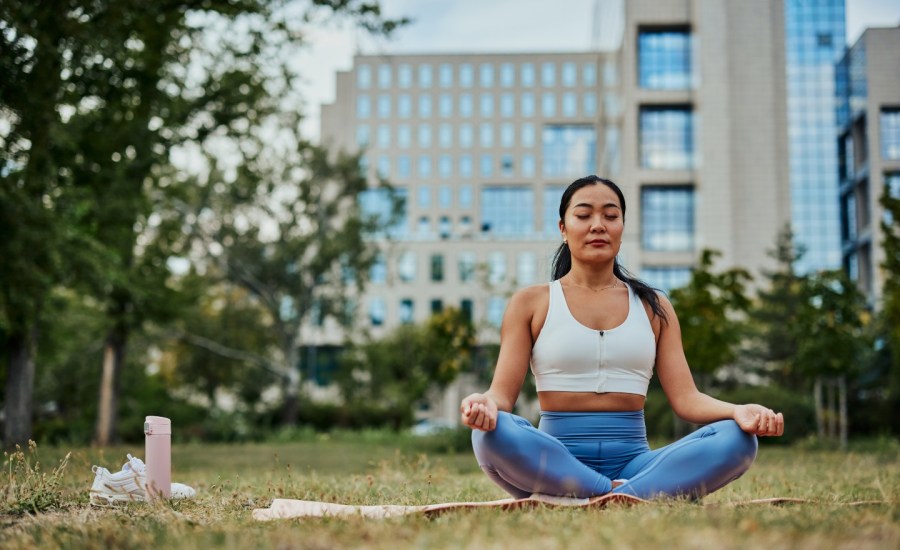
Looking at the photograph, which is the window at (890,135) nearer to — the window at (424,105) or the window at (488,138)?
the window at (488,138)

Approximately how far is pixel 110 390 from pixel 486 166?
2604 inches

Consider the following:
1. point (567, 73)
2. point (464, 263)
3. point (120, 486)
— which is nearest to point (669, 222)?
point (464, 263)

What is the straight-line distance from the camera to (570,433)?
4.49m

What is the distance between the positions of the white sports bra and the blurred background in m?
1.59

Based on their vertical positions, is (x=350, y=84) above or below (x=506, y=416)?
above

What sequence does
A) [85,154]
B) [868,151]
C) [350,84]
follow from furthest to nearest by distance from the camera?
[350,84] < [868,151] < [85,154]

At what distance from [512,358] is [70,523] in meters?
1.99

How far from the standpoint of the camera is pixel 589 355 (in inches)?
177

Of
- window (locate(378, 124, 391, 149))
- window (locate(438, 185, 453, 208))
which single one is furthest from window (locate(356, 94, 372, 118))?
window (locate(438, 185, 453, 208))

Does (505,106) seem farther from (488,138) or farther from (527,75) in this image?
(527,75)

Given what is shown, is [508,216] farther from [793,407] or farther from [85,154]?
[85,154]

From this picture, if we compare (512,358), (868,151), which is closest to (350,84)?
(868,151)

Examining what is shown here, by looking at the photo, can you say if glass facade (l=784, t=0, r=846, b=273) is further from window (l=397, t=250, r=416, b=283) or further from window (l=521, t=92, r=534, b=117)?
window (l=521, t=92, r=534, b=117)

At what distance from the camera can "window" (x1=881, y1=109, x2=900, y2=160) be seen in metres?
50.4
